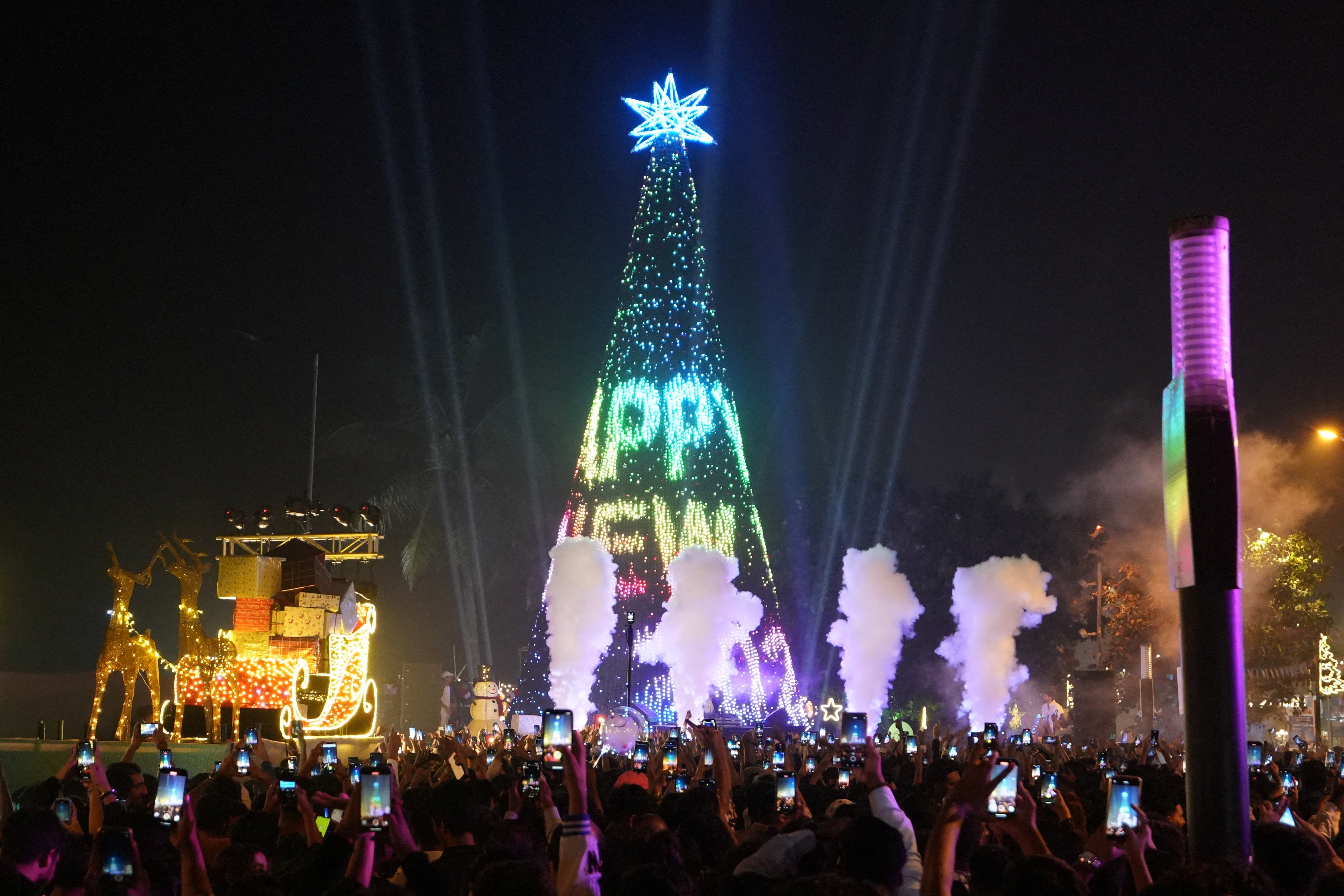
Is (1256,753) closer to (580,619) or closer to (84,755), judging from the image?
(84,755)

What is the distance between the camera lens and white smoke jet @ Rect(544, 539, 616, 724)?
109ft

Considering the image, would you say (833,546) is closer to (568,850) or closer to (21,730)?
(21,730)

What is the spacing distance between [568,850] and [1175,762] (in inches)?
467

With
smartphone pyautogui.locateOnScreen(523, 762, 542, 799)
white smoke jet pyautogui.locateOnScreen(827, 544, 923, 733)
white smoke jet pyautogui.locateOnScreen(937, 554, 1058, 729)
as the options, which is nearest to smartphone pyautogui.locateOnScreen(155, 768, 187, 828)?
smartphone pyautogui.locateOnScreen(523, 762, 542, 799)

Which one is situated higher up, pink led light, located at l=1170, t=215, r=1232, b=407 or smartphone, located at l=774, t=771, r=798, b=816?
pink led light, located at l=1170, t=215, r=1232, b=407

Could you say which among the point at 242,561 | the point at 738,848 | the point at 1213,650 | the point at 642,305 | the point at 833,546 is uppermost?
the point at 642,305

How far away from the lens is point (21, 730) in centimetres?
2589

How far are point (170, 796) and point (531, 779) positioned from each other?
228cm

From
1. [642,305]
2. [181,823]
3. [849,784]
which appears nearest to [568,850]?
[181,823]

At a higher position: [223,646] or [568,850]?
[223,646]

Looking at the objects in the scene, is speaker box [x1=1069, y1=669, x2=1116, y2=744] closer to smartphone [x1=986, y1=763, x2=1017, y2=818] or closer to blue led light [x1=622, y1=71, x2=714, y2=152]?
blue led light [x1=622, y1=71, x2=714, y2=152]

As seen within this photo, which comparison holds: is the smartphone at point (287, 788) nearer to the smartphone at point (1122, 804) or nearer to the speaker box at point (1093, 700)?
the smartphone at point (1122, 804)

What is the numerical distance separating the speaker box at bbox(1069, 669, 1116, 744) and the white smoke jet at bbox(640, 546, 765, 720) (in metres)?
8.50

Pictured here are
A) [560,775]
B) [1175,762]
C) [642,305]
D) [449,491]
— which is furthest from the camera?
[449,491]
